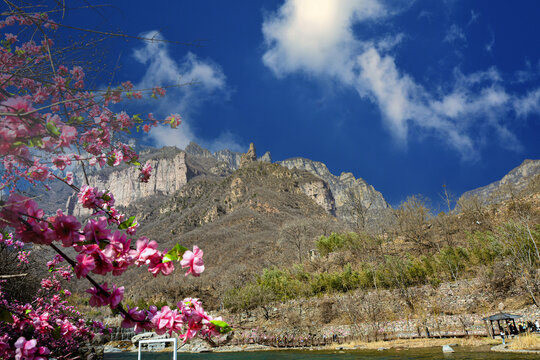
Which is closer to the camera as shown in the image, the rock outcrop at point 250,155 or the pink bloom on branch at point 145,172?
the pink bloom on branch at point 145,172

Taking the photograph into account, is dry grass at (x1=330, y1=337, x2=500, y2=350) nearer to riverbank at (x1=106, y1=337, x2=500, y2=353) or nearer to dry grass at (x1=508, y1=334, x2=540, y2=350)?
riverbank at (x1=106, y1=337, x2=500, y2=353)

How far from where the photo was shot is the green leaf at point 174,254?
53.1 inches

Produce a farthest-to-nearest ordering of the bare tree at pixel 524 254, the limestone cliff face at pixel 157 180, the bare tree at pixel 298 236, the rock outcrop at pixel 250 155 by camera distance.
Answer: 1. the limestone cliff face at pixel 157 180
2. the rock outcrop at pixel 250 155
3. the bare tree at pixel 298 236
4. the bare tree at pixel 524 254

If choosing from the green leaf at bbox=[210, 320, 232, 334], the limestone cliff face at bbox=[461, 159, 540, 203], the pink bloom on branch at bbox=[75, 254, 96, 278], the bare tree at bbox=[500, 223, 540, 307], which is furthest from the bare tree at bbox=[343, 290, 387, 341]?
the pink bloom on branch at bbox=[75, 254, 96, 278]

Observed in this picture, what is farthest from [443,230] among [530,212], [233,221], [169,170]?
[169,170]

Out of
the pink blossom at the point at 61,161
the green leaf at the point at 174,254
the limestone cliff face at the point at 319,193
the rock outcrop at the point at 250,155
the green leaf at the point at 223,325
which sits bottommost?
the green leaf at the point at 223,325

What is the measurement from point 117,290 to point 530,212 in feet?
105

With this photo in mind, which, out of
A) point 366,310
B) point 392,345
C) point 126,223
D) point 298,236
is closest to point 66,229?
point 126,223

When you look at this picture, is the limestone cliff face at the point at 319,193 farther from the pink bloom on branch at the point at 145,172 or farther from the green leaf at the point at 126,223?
the green leaf at the point at 126,223

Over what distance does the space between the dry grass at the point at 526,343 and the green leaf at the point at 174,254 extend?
15878 millimetres

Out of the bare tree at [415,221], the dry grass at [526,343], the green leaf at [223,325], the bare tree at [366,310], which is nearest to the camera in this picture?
the green leaf at [223,325]

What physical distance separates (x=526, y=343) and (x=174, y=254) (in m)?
16.4

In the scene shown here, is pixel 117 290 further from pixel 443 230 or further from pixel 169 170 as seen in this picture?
pixel 169 170

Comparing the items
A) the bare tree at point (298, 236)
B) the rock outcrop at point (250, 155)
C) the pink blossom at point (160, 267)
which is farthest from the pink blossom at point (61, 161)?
the rock outcrop at point (250, 155)
